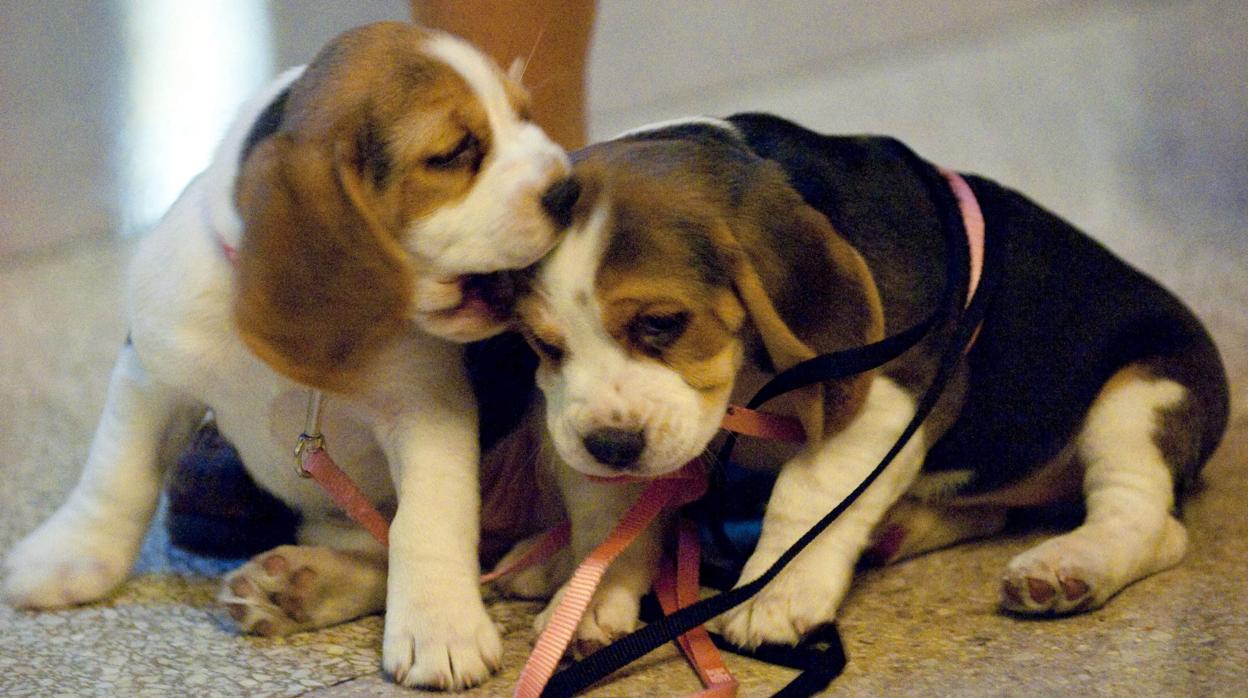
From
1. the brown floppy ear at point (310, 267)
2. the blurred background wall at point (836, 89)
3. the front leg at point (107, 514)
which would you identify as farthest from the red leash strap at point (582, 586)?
the blurred background wall at point (836, 89)

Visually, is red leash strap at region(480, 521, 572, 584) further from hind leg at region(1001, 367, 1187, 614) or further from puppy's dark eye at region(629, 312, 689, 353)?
hind leg at region(1001, 367, 1187, 614)

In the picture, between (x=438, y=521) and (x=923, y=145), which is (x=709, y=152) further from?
(x=923, y=145)

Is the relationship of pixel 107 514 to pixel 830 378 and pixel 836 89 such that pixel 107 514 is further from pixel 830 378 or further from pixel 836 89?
pixel 836 89

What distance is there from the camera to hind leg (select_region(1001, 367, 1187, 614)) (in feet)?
8.70

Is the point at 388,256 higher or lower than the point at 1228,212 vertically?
higher

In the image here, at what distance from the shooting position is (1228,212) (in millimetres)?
5730

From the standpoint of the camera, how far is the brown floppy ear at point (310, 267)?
2.34m

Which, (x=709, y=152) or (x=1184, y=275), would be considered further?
(x=1184, y=275)

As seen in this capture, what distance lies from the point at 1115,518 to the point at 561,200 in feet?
4.51

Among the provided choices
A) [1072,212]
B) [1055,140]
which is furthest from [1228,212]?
[1055,140]

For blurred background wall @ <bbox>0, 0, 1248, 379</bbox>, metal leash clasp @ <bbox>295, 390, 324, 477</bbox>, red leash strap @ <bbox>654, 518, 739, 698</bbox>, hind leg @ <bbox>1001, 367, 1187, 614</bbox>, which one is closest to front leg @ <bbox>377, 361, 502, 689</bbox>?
metal leash clasp @ <bbox>295, 390, 324, 477</bbox>

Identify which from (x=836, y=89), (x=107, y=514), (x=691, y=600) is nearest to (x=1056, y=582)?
(x=691, y=600)

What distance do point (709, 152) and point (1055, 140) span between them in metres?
4.73

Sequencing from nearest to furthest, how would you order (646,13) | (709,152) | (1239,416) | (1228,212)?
(709,152)
(1239,416)
(1228,212)
(646,13)
